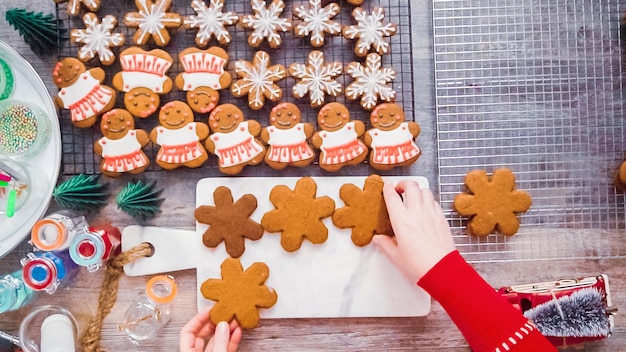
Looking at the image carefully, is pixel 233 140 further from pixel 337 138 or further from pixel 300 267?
pixel 300 267

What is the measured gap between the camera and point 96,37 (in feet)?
4.92

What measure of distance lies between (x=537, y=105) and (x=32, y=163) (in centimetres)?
130

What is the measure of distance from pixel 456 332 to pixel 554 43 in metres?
0.80

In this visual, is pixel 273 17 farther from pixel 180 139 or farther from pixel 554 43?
pixel 554 43

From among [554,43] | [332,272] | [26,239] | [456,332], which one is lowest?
[456,332]

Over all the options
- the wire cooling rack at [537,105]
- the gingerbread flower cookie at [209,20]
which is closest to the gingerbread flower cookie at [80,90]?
the gingerbread flower cookie at [209,20]

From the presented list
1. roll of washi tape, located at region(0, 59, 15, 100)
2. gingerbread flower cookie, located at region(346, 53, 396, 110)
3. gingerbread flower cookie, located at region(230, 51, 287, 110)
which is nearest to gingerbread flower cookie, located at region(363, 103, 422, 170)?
gingerbread flower cookie, located at region(346, 53, 396, 110)

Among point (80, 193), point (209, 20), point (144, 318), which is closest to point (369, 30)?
point (209, 20)

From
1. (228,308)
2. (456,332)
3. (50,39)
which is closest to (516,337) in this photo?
(456,332)

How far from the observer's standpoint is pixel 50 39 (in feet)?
4.99

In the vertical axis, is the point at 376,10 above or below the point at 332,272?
above

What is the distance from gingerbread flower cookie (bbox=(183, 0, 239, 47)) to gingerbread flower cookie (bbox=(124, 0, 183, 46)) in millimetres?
40

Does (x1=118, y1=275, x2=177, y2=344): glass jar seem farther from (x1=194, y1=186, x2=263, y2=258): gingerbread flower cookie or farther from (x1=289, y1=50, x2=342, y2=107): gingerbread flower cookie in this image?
(x1=289, y1=50, x2=342, y2=107): gingerbread flower cookie

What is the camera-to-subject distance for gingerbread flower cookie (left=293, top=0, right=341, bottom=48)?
1.50m
